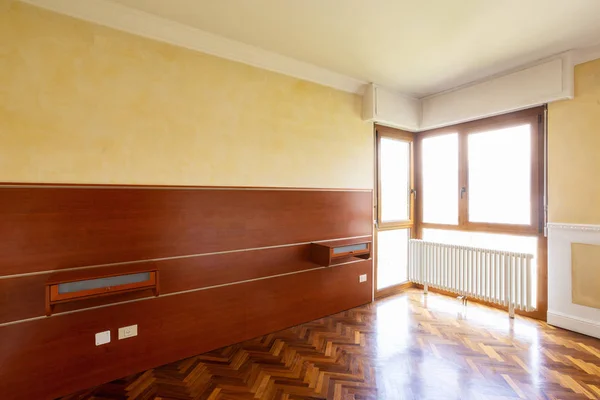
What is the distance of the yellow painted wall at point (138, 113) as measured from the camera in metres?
2.02

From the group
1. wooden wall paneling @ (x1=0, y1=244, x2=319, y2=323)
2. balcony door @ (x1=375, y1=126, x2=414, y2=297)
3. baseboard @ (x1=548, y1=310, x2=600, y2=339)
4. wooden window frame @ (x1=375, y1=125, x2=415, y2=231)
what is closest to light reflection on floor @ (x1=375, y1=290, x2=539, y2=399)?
baseboard @ (x1=548, y1=310, x2=600, y2=339)

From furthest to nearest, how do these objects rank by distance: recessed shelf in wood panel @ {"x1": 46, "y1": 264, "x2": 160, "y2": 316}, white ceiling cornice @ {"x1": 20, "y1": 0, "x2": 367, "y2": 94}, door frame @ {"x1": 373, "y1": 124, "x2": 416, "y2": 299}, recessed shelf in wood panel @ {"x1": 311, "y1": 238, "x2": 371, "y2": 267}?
door frame @ {"x1": 373, "y1": 124, "x2": 416, "y2": 299} < recessed shelf in wood panel @ {"x1": 311, "y1": 238, "x2": 371, "y2": 267} < white ceiling cornice @ {"x1": 20, "y1": 0, "x2": 367, "y2": 94} < recessed shelf in wood panel @ {"x1": 46, "y1": 264, "x2": 160, "y2": 316}

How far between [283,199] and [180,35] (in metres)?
1.84

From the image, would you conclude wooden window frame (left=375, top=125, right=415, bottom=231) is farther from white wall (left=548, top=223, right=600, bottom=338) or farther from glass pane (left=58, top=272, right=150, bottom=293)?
glass pane (left=58, top=272, right=150, bottom=293)

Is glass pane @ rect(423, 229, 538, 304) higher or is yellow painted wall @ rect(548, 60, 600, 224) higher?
yellow painted wall @ rect(548, 60, 600, 224)

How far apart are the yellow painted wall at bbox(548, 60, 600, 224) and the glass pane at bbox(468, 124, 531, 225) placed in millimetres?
307

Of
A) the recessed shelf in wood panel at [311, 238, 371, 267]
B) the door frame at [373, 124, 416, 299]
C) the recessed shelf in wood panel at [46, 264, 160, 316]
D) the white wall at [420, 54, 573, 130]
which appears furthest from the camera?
the door frame at [373, 124, 416, 299]

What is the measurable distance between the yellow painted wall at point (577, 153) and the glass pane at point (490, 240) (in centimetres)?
48

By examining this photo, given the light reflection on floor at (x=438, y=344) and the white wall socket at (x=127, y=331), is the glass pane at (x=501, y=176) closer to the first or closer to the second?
the light reflection on floor at (x=438, y=344)

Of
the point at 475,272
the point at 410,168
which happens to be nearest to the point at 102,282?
the point at 475,272

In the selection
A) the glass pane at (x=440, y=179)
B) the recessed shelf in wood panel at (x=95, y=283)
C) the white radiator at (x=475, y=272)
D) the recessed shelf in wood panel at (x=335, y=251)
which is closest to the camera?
the recessed shelf in wood panel at (x=95, y=283)

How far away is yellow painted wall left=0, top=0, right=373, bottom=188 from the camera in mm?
2021

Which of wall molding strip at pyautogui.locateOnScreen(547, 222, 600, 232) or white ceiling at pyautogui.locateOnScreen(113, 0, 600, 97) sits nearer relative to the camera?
white ceiling at pyautogui.locateOnScreen(113, 0, 600, 97)

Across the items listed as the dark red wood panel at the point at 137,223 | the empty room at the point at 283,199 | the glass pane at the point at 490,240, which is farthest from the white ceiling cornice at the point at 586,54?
the dark red wood panel at the point at 137,223
